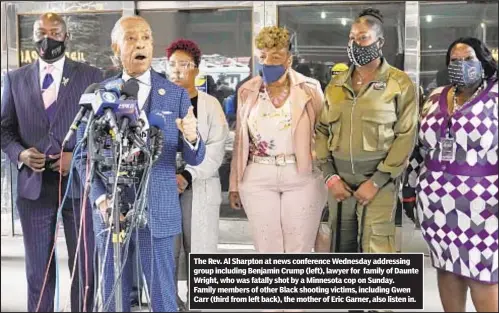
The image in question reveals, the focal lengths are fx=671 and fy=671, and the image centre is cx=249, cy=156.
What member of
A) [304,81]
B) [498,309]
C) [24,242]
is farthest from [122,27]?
[498,309]

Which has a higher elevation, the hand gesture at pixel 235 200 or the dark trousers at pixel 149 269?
the hand gesture at pixel 235 200

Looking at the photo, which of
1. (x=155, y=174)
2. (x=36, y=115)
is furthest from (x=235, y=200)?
(x=36, y=115)

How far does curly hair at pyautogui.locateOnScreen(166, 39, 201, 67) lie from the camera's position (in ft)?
8.27

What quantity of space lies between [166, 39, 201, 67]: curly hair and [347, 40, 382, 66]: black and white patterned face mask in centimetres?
60

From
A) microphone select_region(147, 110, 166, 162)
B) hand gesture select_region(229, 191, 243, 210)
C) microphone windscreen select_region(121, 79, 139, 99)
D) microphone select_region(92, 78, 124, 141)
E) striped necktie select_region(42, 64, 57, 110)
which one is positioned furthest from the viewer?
hand gesture select_region(229, 191, 243, 210)

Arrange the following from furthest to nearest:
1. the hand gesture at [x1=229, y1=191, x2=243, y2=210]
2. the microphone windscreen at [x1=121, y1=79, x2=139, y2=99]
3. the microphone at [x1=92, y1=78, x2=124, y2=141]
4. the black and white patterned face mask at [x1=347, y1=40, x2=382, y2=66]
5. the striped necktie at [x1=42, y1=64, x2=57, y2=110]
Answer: the hand gesture at [x1=229, y1=191, x2=243, y2=210] → the striped necktie at [x1=42, y1=64, x2=57, y2=110] → the black and white patterned face mask at [x1=347, y1=40, x2=382, y2=66] → the microphone windscreen at [x1=121, y1=79, x2=139, y2=99] → the microphone at [x1=92, y1=78, x2=124, y2=141]

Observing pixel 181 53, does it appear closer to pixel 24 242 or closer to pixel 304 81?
pixel 304 81

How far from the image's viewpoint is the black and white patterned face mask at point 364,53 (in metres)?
2.32

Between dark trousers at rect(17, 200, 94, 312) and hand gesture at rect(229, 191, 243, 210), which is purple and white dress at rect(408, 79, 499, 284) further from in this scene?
dark trousers at rect(17, 200, 94, 312)

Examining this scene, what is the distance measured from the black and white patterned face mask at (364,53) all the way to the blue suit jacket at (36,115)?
913 millimetres

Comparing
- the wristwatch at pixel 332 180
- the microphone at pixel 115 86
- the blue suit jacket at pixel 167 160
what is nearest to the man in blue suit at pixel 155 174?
the blue suit jacket at pixel 167 160

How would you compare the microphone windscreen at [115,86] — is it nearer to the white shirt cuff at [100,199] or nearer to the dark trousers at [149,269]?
the white shirt cuff at [100,199]

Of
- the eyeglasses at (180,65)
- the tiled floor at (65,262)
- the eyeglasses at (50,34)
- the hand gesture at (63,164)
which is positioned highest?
the eyeglasses at (50,34)

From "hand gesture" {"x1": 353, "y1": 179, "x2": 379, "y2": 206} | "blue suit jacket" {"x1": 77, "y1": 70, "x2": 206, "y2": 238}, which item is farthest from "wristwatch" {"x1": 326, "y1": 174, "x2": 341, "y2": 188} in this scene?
"blue suit jacket" {"x1": 77, "y1": 70, "x2": 206, "y2": 238}
